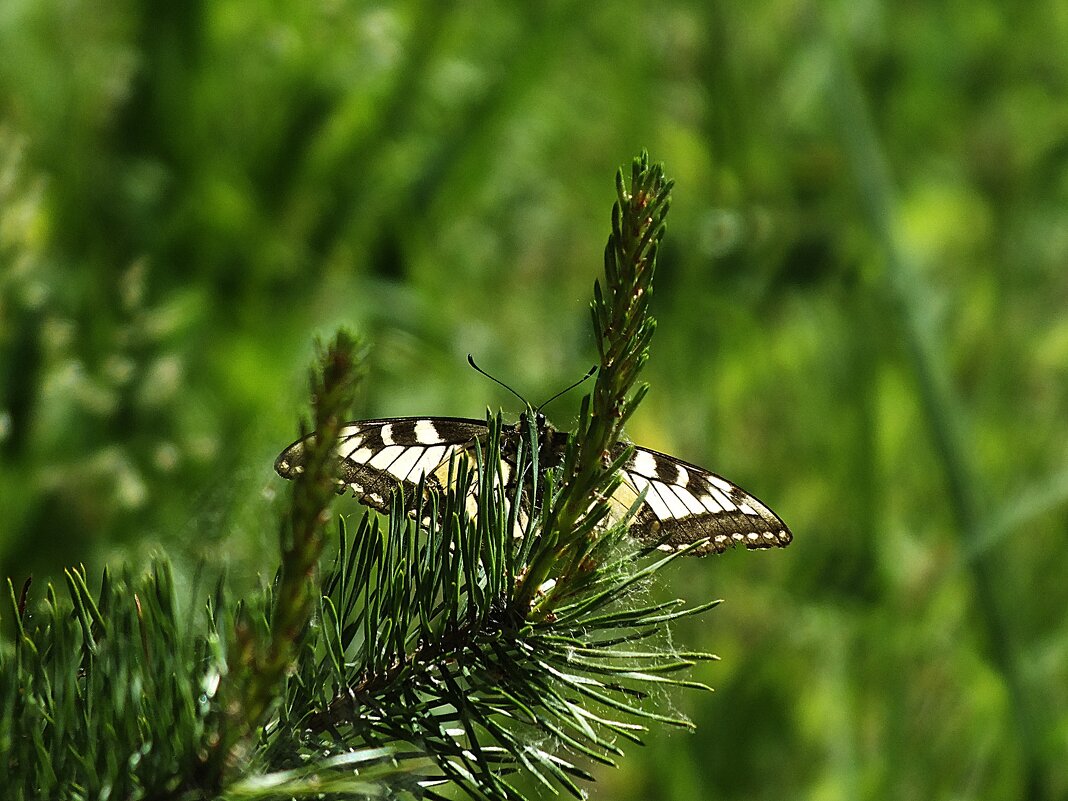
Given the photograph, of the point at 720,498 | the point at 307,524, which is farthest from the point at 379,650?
the point at 720,498

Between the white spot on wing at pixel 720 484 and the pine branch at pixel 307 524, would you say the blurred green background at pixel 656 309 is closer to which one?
the white spot on wing at pixel 720 484

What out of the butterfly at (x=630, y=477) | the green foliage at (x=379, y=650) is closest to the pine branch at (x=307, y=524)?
the green foliage at (x=379, y=650)

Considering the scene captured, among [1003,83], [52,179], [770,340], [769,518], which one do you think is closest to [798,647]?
[770,340]

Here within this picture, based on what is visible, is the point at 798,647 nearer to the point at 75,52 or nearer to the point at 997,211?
the point at 997,211

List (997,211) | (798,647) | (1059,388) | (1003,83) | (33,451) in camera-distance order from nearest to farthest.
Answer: (33,451) < (798,647) < (1059,388) < (997,211) < (1003,83)

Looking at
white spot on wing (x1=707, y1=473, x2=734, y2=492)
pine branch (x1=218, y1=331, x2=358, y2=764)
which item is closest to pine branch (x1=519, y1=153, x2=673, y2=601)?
pine branch (x1=218, y1=331, x2=358, y2=764)

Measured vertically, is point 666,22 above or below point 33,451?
above
